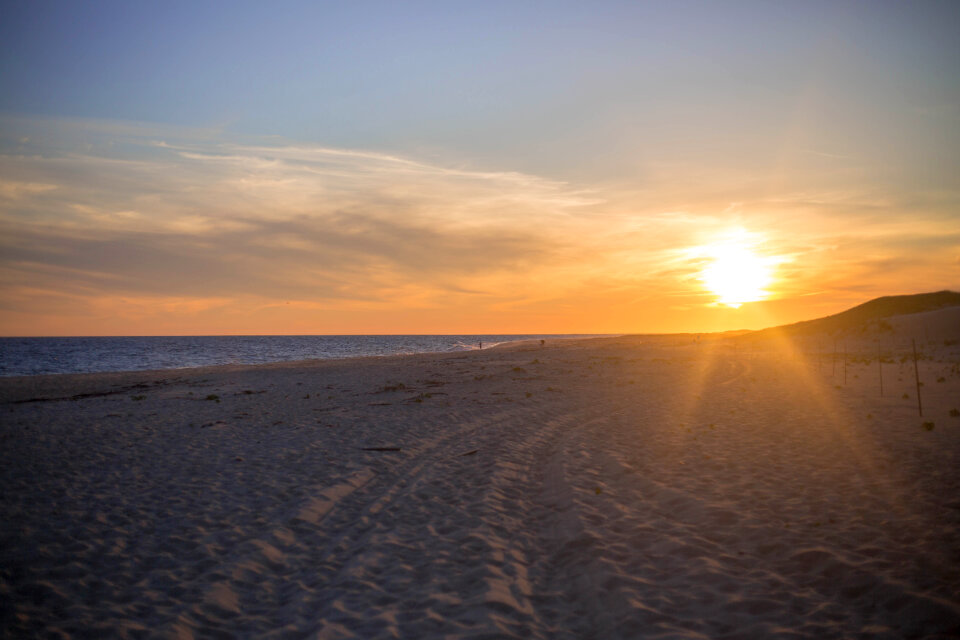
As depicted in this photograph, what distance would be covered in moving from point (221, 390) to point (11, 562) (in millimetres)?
21548

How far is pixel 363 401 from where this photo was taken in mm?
21094

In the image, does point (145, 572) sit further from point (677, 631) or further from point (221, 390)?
point (221, 390)

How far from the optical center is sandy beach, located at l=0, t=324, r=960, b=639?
520 cm

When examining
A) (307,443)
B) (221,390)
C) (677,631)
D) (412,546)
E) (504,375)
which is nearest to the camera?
(677,631)

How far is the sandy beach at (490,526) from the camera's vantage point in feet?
17.0

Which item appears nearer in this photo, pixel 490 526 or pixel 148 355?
pixel 490 526

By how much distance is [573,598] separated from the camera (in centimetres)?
563

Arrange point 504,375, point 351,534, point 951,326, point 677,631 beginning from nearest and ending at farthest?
1. point 677,631
2. point 351,534
3. point 504,375
4. point 951,326

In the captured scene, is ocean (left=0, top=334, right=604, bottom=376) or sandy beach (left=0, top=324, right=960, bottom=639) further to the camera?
ocean (left=0, top=334, right=604, bottom=376)

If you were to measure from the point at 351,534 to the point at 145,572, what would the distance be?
2627mm

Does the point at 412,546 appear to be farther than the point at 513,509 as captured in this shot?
No

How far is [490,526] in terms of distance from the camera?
25.1 ft

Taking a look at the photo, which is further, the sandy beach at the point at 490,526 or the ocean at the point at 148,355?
the ocean at the point at 148,355

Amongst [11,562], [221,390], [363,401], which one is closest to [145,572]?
[11,562]
